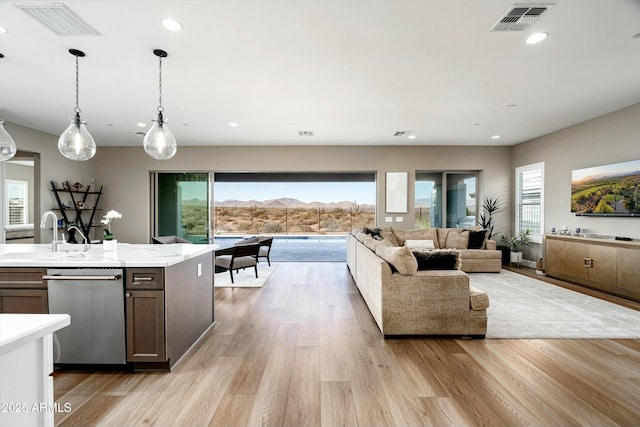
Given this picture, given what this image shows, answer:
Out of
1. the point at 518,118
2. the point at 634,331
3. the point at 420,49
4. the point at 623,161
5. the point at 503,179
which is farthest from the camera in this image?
the point at 503,179

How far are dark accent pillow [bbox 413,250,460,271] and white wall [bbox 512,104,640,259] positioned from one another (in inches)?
137

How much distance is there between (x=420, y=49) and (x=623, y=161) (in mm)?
4280

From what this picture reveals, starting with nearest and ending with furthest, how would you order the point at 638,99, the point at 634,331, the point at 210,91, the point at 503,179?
the point at 634,331 < the point at 210,91 < the point at 638,99 < the point at 503,179

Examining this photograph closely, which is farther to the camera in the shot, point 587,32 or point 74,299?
point 587,32

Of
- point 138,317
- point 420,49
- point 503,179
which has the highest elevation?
point 420,49

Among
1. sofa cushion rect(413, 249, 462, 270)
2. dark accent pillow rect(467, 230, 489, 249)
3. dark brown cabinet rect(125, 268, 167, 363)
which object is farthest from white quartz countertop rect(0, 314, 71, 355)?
dark accent pillow rect(467, 230, 489, 249)

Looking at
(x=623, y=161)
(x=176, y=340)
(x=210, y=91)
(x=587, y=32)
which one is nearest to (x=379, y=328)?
(x=176, y=340)

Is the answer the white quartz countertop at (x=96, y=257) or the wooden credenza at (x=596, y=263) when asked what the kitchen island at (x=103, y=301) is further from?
the wooden credenza at (x=596, y=263)

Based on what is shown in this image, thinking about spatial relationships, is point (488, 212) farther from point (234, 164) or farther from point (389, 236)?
point (234, 164)

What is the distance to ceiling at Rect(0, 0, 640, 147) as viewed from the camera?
236 cm

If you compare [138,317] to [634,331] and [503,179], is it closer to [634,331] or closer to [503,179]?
[634,331]

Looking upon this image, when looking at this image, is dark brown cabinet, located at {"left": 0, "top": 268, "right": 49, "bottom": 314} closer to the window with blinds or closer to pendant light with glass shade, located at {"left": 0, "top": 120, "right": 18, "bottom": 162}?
pendant light with glass shade, located at {"left": 0, "top": 120, "right": 18, "bottom": 162}

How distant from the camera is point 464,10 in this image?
2299mm

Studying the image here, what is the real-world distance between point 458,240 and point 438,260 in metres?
3.71
